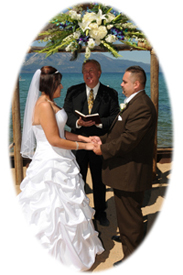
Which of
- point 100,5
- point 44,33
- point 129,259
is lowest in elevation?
point 129,259

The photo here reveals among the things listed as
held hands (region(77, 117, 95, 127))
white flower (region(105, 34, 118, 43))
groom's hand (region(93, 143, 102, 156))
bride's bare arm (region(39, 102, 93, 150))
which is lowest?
groom's hand (region(93, 143, 102, 156))

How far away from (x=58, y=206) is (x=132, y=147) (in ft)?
3.77

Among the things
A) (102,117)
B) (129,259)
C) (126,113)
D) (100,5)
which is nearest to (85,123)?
(102,117)

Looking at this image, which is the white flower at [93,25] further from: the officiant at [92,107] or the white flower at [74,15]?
the officiant at [92,107]

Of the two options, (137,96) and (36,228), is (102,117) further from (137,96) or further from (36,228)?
(36,228)

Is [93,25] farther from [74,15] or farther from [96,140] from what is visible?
[96,140]

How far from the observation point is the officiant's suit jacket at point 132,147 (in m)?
3.38

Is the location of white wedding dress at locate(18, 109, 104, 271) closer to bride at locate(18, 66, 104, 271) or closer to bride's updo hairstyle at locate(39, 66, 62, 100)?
bride at locate(18, 66, 104, 271)

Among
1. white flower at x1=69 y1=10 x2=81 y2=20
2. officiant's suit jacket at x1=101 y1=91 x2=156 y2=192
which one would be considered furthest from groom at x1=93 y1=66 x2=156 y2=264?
white flower at x1=69 y1=10 x2=81 y2=20

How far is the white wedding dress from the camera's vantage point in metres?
3.42

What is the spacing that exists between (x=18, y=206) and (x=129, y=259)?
1609 millimetres

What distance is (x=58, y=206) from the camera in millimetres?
3398

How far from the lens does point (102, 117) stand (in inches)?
179

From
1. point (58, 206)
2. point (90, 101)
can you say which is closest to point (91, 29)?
point (90, 101)
